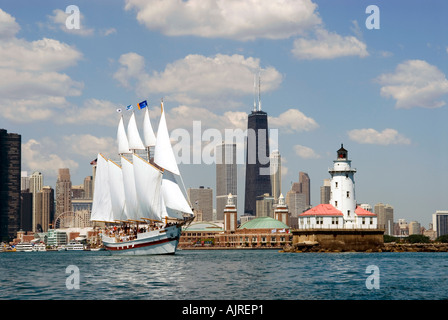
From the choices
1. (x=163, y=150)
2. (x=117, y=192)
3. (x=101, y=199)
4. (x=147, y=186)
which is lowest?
(x=101, y=199)

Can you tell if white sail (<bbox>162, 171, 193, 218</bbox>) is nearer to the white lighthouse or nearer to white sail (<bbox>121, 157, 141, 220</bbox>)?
white sail (<bbox>121, 157, 141, 220</bbox>)

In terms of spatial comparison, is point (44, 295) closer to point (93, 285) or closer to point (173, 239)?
point (93, 285)

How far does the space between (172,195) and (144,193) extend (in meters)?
5.56

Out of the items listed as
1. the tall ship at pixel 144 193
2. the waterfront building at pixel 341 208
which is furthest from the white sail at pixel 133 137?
the waterfront building at pixel 341 208

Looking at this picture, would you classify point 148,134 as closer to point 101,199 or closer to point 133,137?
point 133,137

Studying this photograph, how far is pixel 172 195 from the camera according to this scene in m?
120

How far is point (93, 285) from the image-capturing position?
53.1 meters

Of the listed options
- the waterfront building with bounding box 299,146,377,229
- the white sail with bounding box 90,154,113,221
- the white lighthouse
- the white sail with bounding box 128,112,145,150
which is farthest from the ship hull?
the white lighthouse

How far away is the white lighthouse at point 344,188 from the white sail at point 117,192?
5360 cm

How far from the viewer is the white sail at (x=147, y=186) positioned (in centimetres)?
11769

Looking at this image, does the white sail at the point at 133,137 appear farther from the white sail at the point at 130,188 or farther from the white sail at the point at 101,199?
the white sail at the point at 101,199

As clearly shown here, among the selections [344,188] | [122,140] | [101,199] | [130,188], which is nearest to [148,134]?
[122,140]
